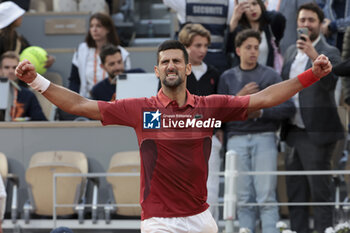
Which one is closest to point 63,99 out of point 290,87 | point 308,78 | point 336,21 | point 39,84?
point 39,84

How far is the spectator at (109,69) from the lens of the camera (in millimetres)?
6598

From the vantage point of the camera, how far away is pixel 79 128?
6418 mm

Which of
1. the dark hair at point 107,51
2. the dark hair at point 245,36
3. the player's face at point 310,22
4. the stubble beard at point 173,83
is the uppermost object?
the player's face at point 310,22

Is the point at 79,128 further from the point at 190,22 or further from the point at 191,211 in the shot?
the point at 191,211

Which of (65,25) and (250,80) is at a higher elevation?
(65,25)

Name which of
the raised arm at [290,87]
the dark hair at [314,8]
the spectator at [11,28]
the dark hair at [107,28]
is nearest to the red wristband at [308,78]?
the raised arm at [290,87]

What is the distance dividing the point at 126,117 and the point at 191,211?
664 mm

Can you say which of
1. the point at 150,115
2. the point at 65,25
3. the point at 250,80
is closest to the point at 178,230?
the point at 150,115

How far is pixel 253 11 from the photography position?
6.69 meters

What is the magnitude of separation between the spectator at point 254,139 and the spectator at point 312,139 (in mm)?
152

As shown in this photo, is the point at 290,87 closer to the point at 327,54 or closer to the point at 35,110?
the point at 327,54

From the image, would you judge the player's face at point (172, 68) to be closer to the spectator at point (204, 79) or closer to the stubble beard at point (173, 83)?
the stubble beard at point (173, 83)

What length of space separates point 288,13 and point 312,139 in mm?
1597

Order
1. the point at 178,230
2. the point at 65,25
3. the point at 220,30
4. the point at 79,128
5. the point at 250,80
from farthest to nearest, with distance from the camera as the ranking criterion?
the point at 65,25
the point at 220,30
the point at 79,128
the point at 250,80
the point at 178,230
